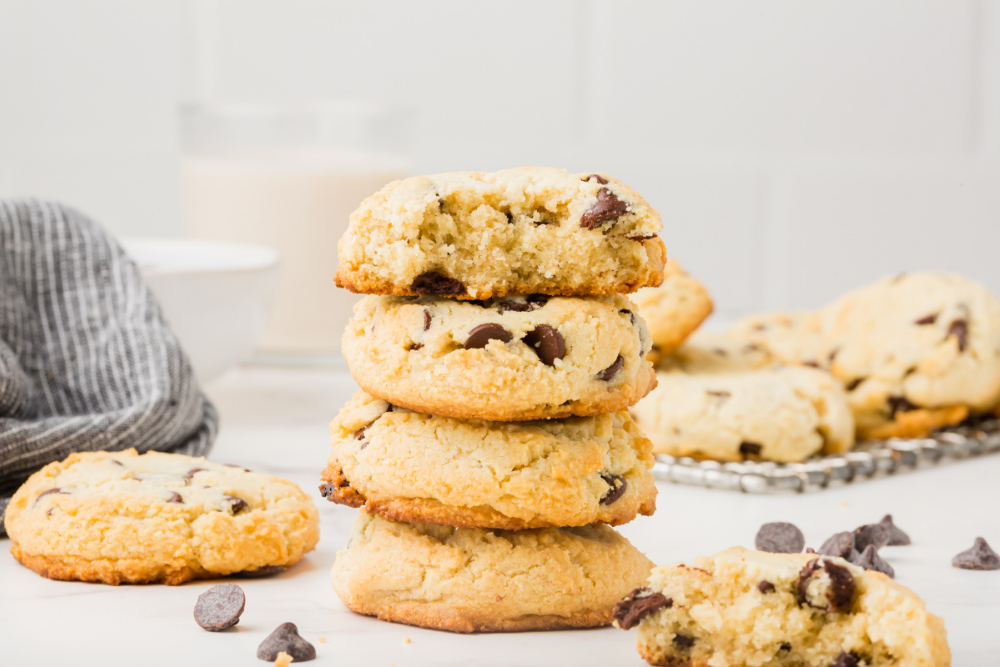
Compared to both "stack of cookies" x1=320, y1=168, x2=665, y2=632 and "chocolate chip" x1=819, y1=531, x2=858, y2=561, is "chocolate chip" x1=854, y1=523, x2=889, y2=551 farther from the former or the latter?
"stack of cookies" x1=320, y1=168, x2=665, y2=632

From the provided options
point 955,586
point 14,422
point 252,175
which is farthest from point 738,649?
point 252,175

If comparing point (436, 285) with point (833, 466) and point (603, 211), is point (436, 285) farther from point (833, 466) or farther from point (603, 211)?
point (833, 466)

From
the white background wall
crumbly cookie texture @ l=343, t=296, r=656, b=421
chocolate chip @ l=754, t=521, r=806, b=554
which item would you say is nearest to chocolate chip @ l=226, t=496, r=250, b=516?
crumbly cookie texture @ l=343, t=296, r=656, b=421

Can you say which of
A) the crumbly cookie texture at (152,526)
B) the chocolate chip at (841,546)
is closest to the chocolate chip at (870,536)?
the chocolate chip at (841,546)

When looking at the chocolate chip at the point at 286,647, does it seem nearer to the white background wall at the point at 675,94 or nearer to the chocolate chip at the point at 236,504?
the chocolate chip at the point at 236,504

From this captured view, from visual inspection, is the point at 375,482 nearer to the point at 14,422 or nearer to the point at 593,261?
the point at 593,261

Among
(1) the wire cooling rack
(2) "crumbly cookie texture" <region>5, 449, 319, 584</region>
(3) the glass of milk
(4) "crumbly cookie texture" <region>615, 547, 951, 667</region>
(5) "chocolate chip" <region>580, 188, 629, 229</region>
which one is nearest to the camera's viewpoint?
(4) "crumbly cookie texture" <region>615, 547, 951, 667</region>
